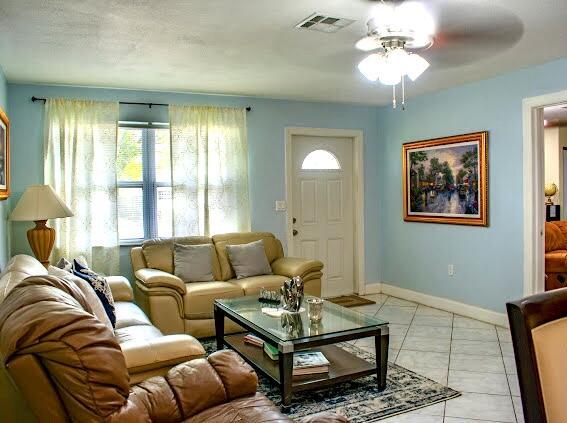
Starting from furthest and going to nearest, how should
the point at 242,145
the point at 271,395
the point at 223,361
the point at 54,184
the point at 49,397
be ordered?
the point at 242,145
the point at 54,184
the point at 271,395
the point at 223,361
the point at 49,397

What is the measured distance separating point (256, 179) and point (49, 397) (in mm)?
4231

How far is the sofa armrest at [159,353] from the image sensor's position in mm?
2193

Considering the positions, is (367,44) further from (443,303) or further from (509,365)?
(443,303)

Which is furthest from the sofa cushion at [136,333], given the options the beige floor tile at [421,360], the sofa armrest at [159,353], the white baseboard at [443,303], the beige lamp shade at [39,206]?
the white baseboard at [443,303]

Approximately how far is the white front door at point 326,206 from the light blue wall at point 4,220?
118 inches

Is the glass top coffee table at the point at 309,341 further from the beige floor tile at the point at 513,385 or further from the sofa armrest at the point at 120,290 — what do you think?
the sofa armrest at the point at 120,290

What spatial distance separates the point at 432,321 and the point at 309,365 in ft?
7.43

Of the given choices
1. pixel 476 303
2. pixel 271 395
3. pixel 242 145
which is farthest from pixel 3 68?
pixel 476 303

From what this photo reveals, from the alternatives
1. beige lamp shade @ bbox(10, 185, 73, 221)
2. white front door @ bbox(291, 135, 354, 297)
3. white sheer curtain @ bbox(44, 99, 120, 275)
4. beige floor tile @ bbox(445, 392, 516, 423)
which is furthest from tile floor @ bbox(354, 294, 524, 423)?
beige lamp shade @ bbox(10, 185, 73, 221)

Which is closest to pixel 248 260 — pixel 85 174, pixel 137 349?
pixel 85 174

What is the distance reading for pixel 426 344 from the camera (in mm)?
4160

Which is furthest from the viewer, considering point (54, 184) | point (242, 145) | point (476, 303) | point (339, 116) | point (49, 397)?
point (339, 116)

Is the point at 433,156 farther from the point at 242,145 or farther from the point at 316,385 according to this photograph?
the point at 316,385

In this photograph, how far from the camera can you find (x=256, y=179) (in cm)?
556
